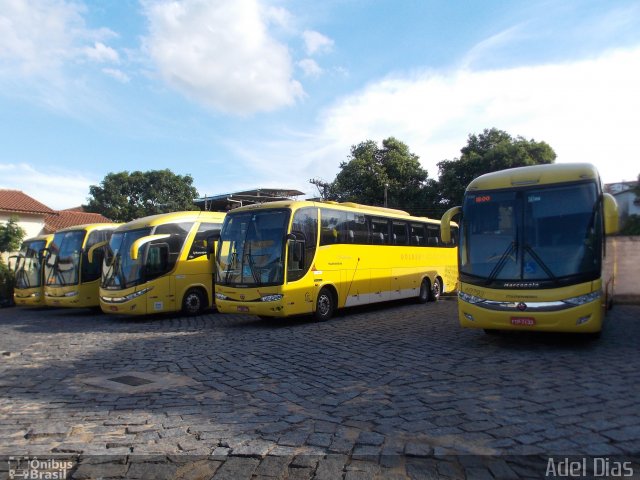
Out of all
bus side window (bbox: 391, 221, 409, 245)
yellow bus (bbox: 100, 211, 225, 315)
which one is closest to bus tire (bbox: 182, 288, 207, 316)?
yellow bus (bbox: 100, 211, 225, 315)

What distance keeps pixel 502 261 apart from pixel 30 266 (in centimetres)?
1843

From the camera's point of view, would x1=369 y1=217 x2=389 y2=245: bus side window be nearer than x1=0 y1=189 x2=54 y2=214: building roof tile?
Yes

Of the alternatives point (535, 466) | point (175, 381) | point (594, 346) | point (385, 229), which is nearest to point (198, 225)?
point (385, 229)

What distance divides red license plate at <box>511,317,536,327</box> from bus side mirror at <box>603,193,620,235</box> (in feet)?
6.62

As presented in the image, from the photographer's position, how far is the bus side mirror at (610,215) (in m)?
7.97

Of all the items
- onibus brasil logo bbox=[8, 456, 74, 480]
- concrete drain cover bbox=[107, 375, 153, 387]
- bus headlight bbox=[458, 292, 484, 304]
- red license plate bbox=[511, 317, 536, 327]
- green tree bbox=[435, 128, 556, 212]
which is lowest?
concrete drain cover bbox=[107, 375, 153, 387]

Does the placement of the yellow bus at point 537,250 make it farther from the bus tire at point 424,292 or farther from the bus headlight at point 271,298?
the bus tire at point 424,292

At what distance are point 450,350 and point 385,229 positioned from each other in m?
7.42

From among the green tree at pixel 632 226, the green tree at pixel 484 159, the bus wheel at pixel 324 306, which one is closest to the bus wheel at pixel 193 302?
the bus wheel at pixel 324 306

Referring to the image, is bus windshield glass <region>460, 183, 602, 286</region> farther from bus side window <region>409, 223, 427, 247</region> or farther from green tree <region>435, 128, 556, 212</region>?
green tree <region>435, 128, 556, 212</region>

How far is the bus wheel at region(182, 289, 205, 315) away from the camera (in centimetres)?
1503

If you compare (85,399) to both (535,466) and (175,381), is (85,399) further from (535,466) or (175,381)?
(535,466)

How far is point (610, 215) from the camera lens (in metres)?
8.03

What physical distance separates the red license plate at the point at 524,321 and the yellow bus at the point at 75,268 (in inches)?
555
